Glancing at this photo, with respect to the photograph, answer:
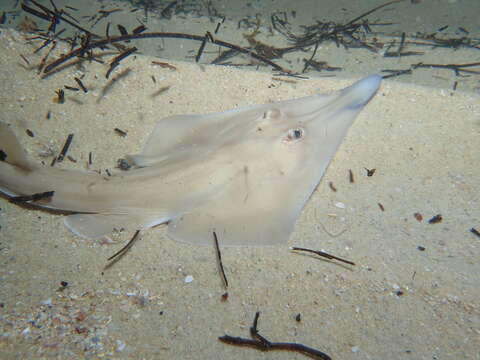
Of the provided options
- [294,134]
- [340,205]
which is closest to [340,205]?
[340,205]

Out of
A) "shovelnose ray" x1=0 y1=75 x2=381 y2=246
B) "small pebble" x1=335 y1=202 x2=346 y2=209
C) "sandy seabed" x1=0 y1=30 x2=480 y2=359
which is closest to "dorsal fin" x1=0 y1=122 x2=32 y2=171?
"shovelnose ray" x1=0 y1=75 x2=381 y2=246

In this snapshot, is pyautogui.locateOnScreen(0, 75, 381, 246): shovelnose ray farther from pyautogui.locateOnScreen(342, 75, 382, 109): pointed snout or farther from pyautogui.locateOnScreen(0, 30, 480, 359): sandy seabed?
pyautogui.locateOnScreen(0, 30, 480, 359): sandy seabed

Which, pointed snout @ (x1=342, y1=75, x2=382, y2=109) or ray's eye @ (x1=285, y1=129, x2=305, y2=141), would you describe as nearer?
ray's eye @ (x1=285, y1=129, x2=305, y2=141)

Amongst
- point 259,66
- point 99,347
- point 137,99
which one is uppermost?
point 259,66

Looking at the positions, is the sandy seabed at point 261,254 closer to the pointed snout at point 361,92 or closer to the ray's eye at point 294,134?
the pointed snout at point 361,92

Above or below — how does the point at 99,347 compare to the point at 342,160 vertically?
below

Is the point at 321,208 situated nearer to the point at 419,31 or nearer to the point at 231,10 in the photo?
the point at 419,31

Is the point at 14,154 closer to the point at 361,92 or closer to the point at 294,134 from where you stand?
the point at 294,134

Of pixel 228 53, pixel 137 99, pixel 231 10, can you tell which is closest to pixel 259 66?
pixel 228 53
